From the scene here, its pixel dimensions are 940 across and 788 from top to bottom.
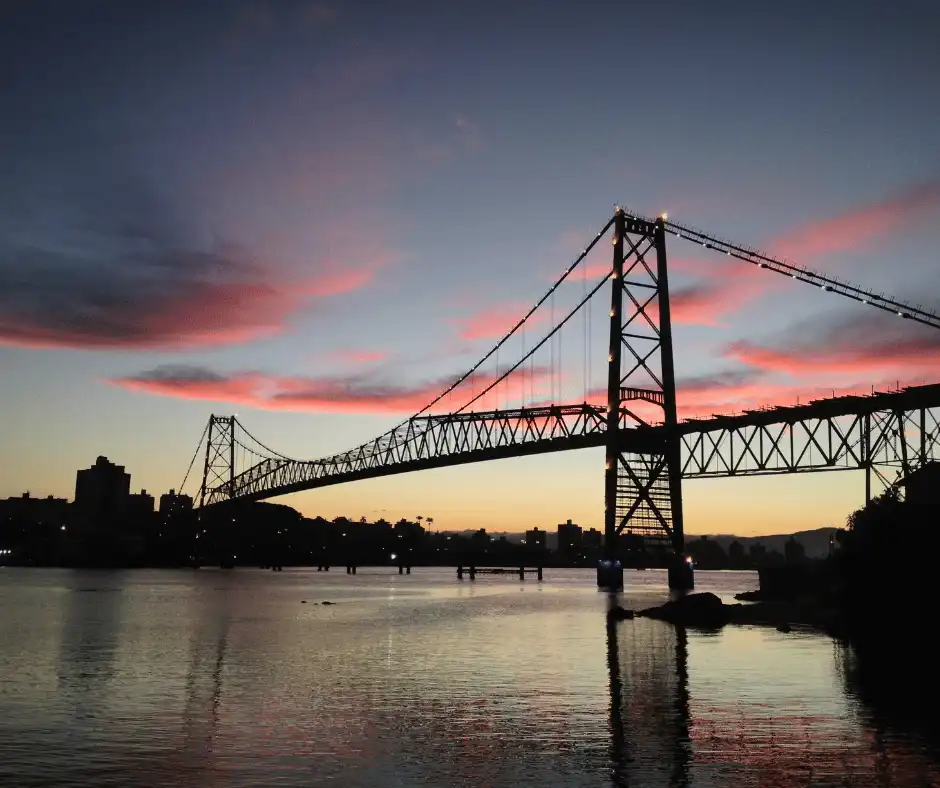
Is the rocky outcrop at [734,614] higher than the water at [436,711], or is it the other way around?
the rocky outcrop at [734,614]

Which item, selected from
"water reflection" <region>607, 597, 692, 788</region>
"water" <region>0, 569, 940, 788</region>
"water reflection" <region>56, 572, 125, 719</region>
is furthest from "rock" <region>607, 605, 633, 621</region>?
"water reflection" <region>56, 572, 125, 719</region>

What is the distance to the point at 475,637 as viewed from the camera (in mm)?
52594

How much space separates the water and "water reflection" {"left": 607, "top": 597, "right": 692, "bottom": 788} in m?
0.08

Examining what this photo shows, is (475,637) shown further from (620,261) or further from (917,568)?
(620,261)

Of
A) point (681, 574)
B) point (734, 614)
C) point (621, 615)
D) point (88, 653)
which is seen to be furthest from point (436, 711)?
point (681, 574)

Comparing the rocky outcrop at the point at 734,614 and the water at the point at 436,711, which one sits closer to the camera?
the water at the point at 436,711

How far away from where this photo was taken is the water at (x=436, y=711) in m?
19.6

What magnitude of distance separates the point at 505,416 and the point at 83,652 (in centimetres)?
7593

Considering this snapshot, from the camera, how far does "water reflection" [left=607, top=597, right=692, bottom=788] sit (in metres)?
19.8

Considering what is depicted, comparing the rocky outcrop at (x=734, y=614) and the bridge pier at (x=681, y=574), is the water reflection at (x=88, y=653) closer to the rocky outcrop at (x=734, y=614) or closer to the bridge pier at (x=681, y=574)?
the rocky outcrop at (x=734, y=614)

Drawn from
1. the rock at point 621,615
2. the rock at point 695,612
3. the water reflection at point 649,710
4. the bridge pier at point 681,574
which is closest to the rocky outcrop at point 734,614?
the rock at point 695,612

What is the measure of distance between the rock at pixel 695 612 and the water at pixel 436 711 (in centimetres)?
447

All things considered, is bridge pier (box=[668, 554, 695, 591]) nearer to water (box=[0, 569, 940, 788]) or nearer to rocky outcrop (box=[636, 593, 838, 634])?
rocky outcrop (box=[636, 593, 838, 634])

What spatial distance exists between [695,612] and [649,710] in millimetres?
34100
